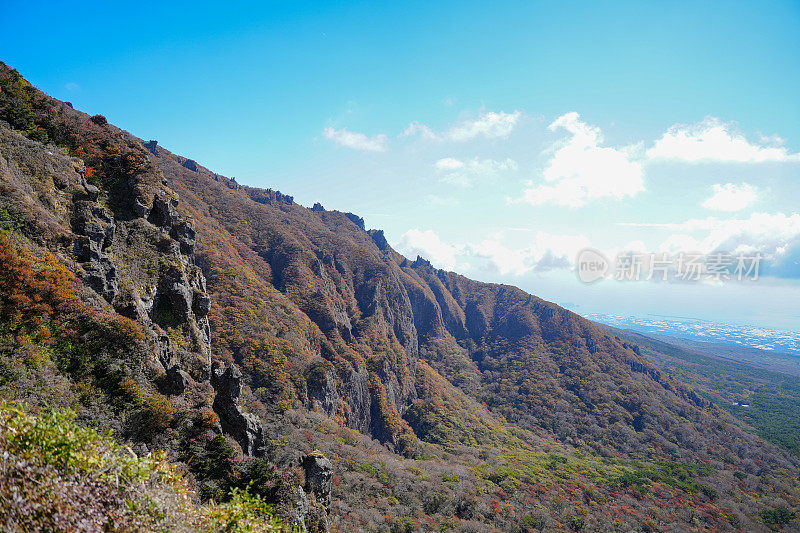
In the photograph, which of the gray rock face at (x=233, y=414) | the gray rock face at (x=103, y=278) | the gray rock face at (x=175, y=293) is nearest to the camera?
the gray rock face at (x=103, y=278)

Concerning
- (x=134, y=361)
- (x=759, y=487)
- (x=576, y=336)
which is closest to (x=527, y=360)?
(x=576, y=336)

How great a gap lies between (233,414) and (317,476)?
9319mm

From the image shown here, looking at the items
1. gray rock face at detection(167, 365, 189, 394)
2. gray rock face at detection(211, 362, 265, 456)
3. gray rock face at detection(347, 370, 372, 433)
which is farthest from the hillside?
gray rock face at detection(167, 365, 189, 394)

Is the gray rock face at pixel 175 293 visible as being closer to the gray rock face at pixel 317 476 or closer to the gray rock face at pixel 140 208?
the gray rock face at pixel 140 208

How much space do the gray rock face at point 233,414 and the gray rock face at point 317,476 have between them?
461 cm

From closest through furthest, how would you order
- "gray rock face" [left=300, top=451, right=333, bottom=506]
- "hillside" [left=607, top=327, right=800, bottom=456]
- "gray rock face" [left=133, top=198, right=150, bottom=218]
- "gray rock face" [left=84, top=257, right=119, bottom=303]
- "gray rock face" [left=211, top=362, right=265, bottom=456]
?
"gray rock face" [left=84, top=257, right=119, bottom=303], "gray rock face" [left=211, top=362, right=265, bottom=456], "gray rock face" [left=300, top=451, right=333, bottom=506], "gray rock face" [left=133, top=198, right=150, bottom=218], "hillside" [left=607, top=327, right=800, bottom=456]

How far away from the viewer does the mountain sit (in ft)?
55.9

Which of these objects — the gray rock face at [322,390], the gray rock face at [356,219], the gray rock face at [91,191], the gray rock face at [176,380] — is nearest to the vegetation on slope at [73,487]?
the gray rock face at [176,380]

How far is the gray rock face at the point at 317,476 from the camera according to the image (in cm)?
2661

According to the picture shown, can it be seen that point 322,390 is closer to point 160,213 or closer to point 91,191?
point 160,213

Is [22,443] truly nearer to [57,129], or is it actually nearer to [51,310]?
[51,310]

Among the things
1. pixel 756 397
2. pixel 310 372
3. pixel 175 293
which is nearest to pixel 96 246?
pixel 175 293

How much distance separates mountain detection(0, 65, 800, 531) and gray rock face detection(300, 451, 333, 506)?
6.6 inches

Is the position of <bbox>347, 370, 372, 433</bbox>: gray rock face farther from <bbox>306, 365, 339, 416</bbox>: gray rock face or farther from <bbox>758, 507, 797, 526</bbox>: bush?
<bbox>758, 507, 797, 526</bbox>: bush
